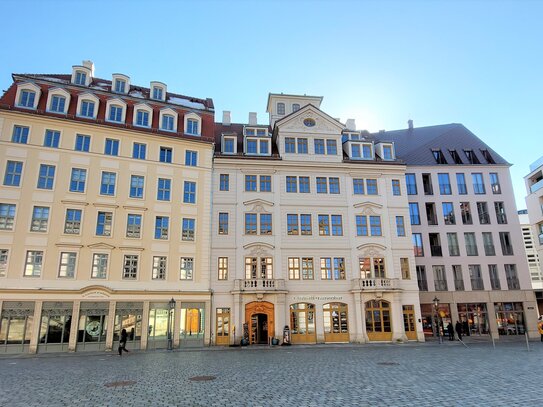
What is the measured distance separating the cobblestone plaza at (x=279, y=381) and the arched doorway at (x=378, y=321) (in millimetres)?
11137

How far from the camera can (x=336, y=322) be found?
3322 centimetres

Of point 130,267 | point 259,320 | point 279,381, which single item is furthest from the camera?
point 259,320

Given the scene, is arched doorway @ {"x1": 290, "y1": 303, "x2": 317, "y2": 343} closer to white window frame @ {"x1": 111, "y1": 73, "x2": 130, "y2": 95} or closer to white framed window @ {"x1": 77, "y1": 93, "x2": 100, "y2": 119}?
white framed window @ {"x1": 77, "y1": 93, "x2": 100, "y2": 119}

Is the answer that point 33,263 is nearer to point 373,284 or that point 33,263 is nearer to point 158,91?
point 158,91

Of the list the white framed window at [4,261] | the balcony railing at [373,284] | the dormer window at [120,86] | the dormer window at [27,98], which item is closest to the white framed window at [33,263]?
the white framed window at [4,261]

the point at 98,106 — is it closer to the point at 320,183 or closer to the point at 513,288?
the point at 320,183

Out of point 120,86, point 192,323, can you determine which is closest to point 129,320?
point 192,323

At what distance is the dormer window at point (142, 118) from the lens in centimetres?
3338

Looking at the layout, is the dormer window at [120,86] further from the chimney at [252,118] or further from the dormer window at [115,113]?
the chimney at [252,118]

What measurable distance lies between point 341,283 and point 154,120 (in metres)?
21.8

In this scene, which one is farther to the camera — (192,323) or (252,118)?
(252,118)

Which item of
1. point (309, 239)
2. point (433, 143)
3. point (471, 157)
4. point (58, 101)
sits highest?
point (433, 143)

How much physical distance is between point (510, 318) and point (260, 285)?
1074 inches

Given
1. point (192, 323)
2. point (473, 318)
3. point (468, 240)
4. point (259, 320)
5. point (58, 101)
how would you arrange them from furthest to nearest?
point (468, 240)
point (473, 318)
point (259, 320)
point (58, 101)
point (192, 323)
